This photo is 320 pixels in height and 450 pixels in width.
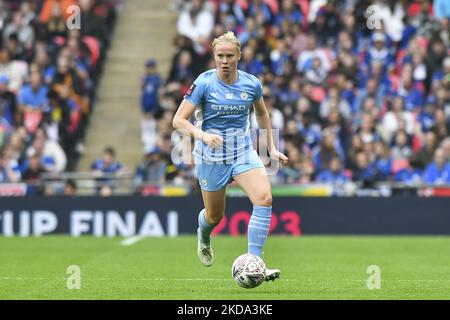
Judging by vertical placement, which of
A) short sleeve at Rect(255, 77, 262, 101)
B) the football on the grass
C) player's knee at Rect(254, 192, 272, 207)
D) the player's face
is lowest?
the football on the grass

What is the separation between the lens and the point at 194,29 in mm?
25875

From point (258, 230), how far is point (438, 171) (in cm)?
1084

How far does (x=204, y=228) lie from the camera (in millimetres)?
12664

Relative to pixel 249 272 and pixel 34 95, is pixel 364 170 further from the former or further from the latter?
pixel 249 272

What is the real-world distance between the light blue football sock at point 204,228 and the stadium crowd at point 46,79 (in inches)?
390

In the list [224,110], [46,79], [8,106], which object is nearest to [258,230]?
[224,110]

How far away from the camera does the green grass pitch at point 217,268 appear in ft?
36.9

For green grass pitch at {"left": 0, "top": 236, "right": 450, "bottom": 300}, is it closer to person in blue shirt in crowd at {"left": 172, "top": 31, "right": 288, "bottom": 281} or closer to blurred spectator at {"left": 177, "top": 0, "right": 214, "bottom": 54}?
person in blue shirt in crowd at {"left": 172, "top": 31, "right": 288, "bottom": 281}

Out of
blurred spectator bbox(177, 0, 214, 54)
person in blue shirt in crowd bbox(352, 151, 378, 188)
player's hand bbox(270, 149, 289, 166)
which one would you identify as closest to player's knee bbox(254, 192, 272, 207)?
player's hand bbox(270, 149, 289, 166)

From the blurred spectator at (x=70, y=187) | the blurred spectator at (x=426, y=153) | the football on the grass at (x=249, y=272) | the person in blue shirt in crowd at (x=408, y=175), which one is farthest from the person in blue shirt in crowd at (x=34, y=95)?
the football on the grass at (x=249, y=272)

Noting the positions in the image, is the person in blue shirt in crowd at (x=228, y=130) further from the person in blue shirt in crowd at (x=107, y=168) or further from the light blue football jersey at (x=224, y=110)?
the person in blue shirt in crowd at (x=107, y=168)

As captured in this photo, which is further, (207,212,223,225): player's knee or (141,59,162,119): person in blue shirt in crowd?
(141,59,162,119): person in blue shirt in crowd

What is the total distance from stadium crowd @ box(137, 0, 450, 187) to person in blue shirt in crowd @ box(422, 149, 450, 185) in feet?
0.06

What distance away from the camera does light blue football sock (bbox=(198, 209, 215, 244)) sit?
12.6m
